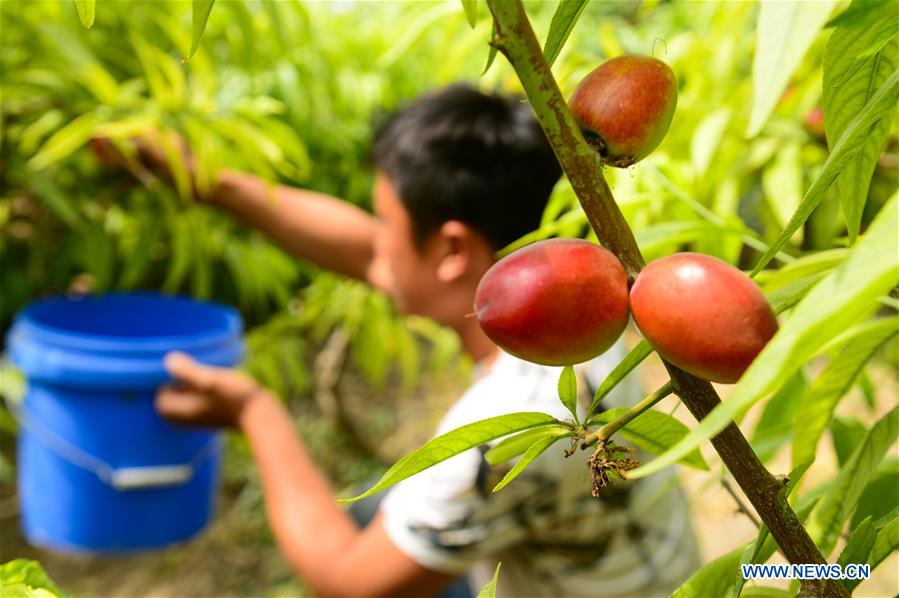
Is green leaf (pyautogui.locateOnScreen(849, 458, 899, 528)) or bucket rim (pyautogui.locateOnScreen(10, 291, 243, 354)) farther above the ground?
green leaf (pyautogui.locateOnScreen(849, 458, 899, 528))

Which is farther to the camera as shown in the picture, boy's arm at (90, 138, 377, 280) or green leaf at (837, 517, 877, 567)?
boy's arm at (90, 138, 377, 280)

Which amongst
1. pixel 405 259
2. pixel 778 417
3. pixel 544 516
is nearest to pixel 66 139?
pixel 405 259

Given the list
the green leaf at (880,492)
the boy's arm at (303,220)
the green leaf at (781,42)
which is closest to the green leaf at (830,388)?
the green leaf at (880,492)

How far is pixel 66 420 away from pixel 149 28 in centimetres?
59

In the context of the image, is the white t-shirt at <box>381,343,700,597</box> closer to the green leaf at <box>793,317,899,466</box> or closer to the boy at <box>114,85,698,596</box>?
the boy at <box>114,85,698,596</box>

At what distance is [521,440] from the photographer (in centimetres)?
29

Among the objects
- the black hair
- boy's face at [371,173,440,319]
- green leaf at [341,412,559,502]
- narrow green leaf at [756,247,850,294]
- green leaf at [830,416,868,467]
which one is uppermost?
the black hair

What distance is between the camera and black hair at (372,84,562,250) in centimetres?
104

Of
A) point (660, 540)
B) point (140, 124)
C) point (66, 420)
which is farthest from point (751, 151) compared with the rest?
point (66, 420)

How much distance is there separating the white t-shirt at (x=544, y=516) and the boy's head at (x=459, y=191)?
0.16 meters

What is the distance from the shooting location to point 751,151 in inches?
37.3

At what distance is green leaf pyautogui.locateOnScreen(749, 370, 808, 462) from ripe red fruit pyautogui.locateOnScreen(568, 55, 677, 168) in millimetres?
317

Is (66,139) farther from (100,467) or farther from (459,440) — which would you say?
(459,440)

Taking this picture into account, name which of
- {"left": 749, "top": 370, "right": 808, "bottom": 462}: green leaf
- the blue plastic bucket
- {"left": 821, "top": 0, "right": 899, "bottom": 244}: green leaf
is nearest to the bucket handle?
the blue plastic bucket
